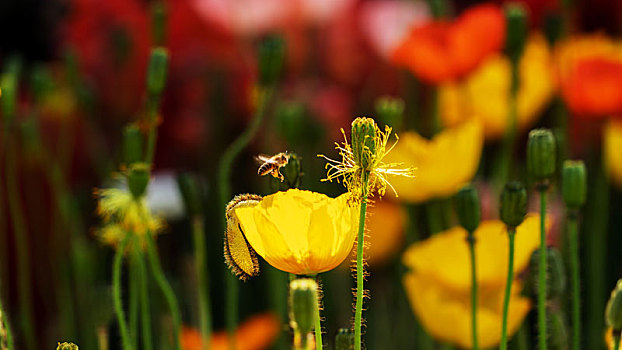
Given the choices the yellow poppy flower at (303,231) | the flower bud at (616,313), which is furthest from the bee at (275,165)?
the flower bud at (616,313)

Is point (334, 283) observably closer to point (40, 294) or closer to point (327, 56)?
point (40, 294)

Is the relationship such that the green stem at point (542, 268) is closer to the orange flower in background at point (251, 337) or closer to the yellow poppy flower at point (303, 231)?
the yellow poppy flower at point (303, 231)

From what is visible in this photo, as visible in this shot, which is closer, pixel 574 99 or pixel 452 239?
pixel 452 239

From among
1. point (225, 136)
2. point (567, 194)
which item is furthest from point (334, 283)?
point (567, 194)

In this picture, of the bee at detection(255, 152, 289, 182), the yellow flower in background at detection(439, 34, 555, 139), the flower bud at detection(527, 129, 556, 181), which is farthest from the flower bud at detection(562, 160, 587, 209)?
the yellow flower in background at detection(439, 34, 555, 139)

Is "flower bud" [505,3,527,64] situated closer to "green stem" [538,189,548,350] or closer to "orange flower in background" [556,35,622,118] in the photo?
"orange flower in background" [556,35,622,118]

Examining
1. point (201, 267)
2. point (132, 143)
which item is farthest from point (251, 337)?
point (132, 143)
